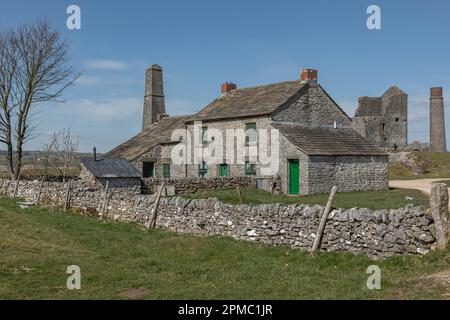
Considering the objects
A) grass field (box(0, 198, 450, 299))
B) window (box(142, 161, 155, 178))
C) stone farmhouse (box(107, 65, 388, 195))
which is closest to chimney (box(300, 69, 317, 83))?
stone farmhouse (box(107, 65, 388, 195))

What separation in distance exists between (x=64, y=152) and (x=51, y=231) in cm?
3164

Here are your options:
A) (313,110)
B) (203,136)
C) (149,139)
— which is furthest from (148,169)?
(313,110)

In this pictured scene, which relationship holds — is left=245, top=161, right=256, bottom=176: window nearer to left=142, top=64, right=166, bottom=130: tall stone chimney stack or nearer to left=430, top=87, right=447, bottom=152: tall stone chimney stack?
left=142, top=64, right=166, bottom=130: tall stone chimney stack

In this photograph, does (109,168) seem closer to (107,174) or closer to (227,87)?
(107,174)

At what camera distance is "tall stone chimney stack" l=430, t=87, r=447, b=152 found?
6309 cm

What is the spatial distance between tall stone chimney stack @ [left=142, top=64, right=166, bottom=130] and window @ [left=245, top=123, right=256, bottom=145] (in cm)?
1698

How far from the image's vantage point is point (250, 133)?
3244 cm

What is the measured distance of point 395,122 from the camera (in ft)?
192

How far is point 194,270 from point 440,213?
5.58 m

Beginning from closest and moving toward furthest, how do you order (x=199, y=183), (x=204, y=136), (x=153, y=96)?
1. (x=199, y=183)
2. (x=204, y=136)
3. (x=153, y=96)

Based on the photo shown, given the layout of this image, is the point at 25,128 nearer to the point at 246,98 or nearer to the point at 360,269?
the point at 246,98

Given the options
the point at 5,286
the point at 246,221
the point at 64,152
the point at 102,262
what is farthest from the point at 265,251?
the point at 64,152

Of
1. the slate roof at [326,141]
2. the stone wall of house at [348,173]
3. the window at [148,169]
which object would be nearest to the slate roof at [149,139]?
the window at [148,169]

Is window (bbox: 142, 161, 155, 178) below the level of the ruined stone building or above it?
below
